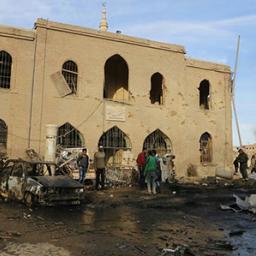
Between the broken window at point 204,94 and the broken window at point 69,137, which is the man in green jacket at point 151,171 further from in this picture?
the broken window at point 204,94

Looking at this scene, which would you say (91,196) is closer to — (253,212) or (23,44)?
(253,212)

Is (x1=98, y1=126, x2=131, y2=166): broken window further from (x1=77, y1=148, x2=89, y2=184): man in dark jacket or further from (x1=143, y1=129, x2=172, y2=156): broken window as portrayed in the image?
(x1=77, y1=148, x2=89, y2=184): man in dark jacket

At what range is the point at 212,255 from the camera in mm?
7977

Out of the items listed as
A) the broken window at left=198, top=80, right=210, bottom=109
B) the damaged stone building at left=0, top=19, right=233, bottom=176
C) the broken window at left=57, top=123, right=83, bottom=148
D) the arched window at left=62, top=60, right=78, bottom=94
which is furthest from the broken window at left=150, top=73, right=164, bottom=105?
the broken window at left=57, top=123, right=83, bottom=148

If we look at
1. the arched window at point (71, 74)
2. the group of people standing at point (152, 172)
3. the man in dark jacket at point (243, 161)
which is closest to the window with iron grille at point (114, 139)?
the arched window at point (71, 74)

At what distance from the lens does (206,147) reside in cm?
2791

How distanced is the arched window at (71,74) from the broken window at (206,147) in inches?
363

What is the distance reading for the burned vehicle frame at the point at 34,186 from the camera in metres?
13.4

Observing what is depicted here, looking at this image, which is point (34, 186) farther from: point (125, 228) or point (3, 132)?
point (3, 132)

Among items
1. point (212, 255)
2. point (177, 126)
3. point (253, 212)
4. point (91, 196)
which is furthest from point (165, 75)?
point (212, 255)

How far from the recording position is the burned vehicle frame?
13.4 meters

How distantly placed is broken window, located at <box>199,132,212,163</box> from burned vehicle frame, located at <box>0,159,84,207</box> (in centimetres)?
1446

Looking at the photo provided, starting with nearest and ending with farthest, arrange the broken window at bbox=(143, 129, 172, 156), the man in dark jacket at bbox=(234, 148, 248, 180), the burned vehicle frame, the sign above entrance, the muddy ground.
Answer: the muddy ground → the burned vehicle frame → the sign above entrance → the man in dark jacket at bbox=(234, 148, 248, 180) → the broken window at bbox=(143, 129, 172, 156)

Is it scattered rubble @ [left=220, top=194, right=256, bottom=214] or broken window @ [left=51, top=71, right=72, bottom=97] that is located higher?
broken window @ [left=51, top=71, right=72, bottom=97]
